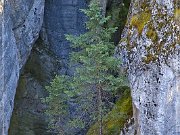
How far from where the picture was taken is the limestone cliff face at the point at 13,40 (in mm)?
13969

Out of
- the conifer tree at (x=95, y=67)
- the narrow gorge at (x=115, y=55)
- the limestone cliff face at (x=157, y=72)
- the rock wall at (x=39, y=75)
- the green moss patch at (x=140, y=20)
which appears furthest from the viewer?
the rock wall at (x=39, y=75)

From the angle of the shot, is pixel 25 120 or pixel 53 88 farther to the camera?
pixel 25 120

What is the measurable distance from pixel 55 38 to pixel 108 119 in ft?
18.6

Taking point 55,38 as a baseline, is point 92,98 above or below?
below

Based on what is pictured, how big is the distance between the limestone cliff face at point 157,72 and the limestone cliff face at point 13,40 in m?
4.44

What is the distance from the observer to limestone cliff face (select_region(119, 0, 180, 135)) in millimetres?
12281

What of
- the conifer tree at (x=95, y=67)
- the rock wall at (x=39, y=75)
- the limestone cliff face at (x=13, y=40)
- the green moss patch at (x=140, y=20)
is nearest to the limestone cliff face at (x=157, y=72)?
the green moss patch at (x=140, y=20)

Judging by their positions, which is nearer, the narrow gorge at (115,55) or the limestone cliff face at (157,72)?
the limestone cliff face at (157,72)

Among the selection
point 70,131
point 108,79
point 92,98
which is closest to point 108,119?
point 92,98

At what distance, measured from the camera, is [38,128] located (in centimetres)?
1941

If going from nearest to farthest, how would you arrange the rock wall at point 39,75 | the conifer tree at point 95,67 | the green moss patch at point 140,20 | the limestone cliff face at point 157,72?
the limestone cliff face at point 157,72
the conifer tree at point 95,67
the green moss patch at point 140,20
the rock wall at point 39,75

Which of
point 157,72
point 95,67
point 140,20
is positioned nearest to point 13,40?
point 95,67

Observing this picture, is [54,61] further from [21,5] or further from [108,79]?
[108,79]

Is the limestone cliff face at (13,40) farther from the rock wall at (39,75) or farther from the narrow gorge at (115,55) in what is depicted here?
the rock wall at (39,75)
